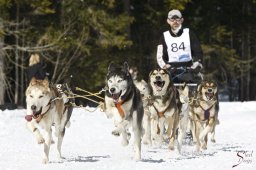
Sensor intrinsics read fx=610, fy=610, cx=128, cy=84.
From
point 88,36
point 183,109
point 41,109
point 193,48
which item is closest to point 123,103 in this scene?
point 41,109

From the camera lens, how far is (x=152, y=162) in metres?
7.43

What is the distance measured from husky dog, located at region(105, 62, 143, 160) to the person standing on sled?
1594 mm

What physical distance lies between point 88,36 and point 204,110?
14903 millimetres

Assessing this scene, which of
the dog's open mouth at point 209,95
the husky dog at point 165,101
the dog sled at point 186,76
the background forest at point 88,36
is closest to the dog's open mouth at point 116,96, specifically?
the husky dog at point 165,101

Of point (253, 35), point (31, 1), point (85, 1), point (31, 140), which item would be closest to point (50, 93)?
point (31, 140)

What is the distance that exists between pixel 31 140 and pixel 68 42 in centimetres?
1265

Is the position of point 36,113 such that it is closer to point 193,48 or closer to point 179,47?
point 179,47

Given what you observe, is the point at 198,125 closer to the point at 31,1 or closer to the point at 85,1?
the point at 31,1

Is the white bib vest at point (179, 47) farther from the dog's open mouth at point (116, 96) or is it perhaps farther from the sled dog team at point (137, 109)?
the dog's open mouth at point (116, 96)

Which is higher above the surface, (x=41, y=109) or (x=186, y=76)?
(x=186, y=76)

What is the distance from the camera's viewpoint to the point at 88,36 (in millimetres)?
23766

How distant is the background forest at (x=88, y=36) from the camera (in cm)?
2234

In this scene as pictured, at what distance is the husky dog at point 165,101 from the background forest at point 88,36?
12.1 m

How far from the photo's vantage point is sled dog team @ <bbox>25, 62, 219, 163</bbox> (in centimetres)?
739
